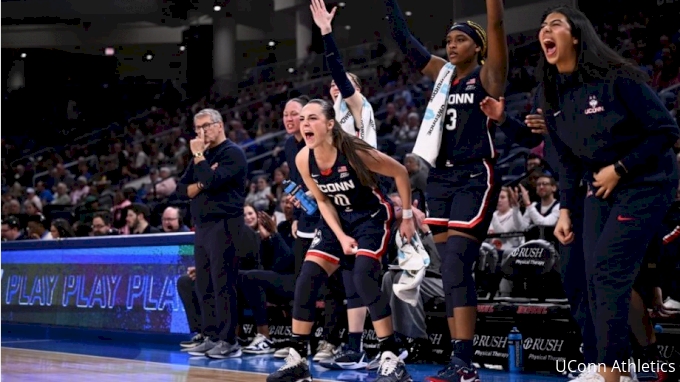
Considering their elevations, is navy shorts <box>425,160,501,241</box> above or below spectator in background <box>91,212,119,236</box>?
above

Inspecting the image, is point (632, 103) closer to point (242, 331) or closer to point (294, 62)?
point (242, 331)

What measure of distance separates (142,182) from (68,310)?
10.5 metres

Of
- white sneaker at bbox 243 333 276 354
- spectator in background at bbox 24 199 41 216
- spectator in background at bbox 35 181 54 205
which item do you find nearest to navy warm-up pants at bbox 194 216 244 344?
white sneaker at bbox 243 333 276 354

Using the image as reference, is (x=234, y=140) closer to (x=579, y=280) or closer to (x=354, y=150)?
(x=354, y=150)

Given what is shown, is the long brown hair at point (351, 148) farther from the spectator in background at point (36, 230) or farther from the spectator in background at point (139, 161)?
the spectator in background at point (139, 161)

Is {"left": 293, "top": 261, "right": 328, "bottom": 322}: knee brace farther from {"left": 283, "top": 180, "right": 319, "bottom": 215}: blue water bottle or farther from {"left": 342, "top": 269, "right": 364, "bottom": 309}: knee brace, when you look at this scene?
{"left": 283, "top": 180, "right": 319, "bottom": 215}: blue water bottle

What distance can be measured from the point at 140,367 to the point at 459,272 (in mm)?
3017

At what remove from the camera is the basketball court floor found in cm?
593

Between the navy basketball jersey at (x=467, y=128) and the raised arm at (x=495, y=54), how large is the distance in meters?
0.09

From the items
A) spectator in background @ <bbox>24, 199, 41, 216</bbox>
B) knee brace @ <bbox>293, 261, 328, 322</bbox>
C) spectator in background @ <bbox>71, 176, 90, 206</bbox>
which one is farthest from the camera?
spectator in background @ <bbox>71, 176, 90, 206</bbox>

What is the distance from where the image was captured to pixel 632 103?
3.89 meters

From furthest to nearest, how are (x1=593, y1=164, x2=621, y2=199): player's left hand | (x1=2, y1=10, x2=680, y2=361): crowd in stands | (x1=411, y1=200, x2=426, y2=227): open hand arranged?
(x1=2, y1=10, x2=680, y2=361): crowd in stands < (x1=411, y1=200, x2=426, y2=227): open hand < (x1=593, y1=164, x2=621, y2=199): player's left hand

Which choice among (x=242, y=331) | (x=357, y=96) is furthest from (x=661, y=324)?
(x=242, y=331)

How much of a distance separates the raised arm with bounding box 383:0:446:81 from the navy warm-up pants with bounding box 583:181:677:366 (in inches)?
71.6
